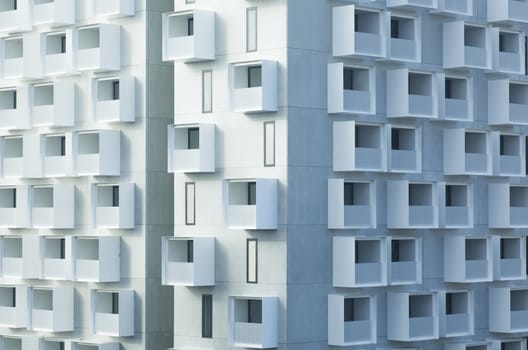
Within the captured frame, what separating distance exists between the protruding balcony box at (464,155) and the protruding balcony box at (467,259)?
2.54 m

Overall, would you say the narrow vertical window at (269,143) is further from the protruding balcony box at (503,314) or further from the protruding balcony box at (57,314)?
the protruding balcony box at (57,314)

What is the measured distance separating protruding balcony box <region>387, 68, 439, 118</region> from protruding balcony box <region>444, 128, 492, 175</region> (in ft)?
5.21

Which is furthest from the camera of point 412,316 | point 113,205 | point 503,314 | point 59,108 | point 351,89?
point 59,108

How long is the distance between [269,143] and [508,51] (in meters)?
12.3

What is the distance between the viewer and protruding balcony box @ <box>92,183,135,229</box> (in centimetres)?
5950

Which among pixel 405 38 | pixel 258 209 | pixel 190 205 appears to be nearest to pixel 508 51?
pixel 405 38

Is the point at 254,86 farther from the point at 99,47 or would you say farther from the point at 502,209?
the point at 502,209

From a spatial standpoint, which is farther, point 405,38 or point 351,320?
point 405,38

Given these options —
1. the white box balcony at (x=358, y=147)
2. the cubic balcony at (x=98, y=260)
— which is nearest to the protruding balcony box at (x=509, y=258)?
the white box balcony at (x=358, y=147)

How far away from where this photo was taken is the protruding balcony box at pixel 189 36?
56188 millimetres

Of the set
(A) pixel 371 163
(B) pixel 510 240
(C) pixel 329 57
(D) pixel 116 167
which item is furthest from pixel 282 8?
(B) pixel 510 240

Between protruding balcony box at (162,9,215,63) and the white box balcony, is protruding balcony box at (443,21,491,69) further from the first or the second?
protruding balcony box at (162,9,215,63)

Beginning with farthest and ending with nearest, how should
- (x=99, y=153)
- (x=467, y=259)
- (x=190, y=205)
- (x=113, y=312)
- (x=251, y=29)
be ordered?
(x=113, y=312), (x=99, y=153), (x=467, y=259), (x=190, y=205), (x=251, y=29)

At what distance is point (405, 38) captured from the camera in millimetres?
57500
